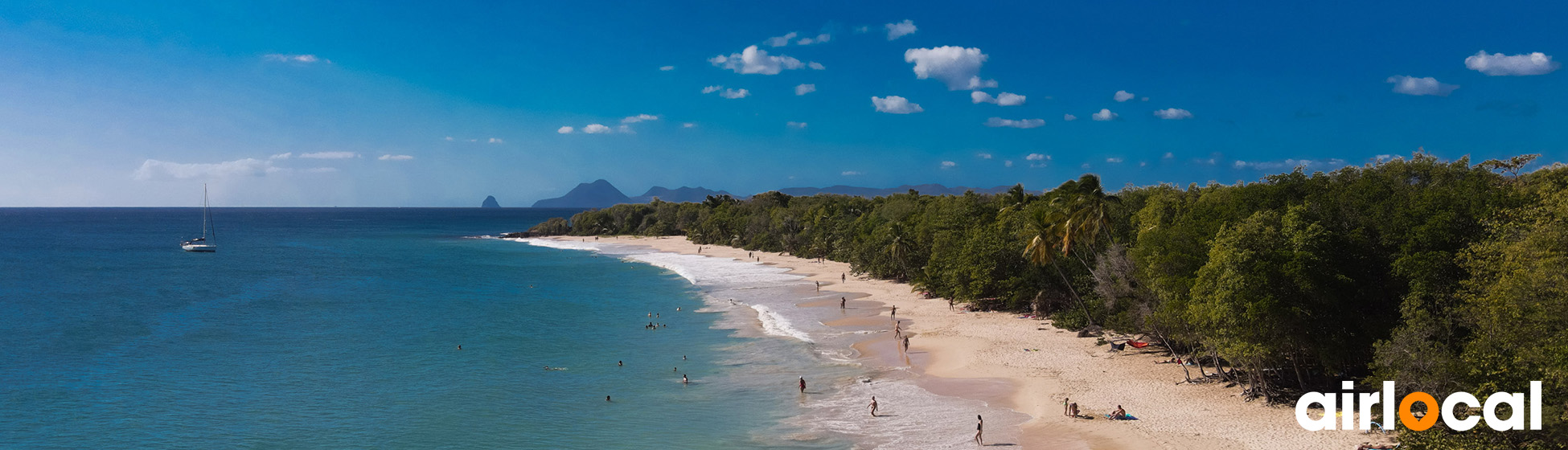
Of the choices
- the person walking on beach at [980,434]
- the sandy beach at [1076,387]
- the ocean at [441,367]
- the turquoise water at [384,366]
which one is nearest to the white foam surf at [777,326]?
the ocean at [441,367]

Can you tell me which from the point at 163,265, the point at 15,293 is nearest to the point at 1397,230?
the point at 15,293

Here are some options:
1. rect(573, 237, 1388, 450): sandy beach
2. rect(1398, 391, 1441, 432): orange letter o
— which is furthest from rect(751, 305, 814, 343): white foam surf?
rect(1398, 391, 1441, 432): orange letter o

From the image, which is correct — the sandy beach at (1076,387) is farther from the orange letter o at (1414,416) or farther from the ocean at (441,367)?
the ocean at (441,367)

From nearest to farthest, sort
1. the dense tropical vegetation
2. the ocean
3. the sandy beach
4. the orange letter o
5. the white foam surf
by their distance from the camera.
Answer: the dense tropical vegetation < the orange letter o < the sandy beach < the ocean < the white foam surf

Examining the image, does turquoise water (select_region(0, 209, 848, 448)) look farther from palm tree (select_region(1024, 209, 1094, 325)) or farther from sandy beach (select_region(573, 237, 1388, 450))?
palm tree (select_region(1024, 209, 1094, 325))

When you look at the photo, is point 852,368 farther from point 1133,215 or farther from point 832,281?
point 832,281
